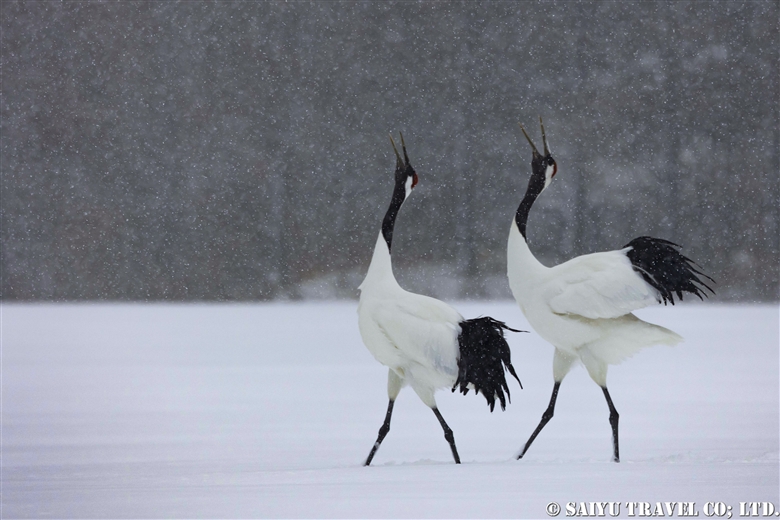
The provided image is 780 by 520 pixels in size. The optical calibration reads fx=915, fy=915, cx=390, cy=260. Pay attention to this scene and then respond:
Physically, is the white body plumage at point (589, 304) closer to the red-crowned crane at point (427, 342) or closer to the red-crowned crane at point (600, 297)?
the red-crowned crane at point (600, 297)

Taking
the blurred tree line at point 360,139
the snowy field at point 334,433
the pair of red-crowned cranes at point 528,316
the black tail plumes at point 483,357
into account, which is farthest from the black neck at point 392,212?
the blurred tree line at point 360,139

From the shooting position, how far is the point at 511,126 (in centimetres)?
1791

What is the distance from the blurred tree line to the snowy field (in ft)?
24.8

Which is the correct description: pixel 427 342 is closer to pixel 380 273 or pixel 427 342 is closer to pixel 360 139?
pixel 380 273

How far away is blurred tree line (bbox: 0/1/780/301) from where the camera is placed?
Result: 1761 centimetres

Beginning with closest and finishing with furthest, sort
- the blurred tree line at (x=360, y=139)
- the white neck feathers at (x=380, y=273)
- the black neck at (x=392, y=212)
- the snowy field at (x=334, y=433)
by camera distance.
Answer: the snowy field at (x=334, y=433) → the white neck feathers at (x=380, y=273) → the black neck at (x=392, y=212) → the blurred tree line at (x=360, y=139)

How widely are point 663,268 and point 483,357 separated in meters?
0.91

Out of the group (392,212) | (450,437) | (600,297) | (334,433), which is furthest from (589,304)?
(334,433)

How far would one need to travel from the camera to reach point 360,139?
60.0 feet

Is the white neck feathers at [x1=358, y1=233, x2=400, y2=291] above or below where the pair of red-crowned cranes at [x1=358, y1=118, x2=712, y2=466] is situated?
above

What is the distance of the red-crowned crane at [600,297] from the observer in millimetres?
4016

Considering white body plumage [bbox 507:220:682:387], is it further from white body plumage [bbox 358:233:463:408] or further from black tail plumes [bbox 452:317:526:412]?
white body plumage [bbox 358:233:463:408]

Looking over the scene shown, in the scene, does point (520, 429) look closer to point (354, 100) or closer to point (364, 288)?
point (364, 288)

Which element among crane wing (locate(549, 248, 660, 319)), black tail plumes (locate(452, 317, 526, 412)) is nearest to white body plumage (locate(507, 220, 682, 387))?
crane wing (locate(549, 248, 660, 319))
